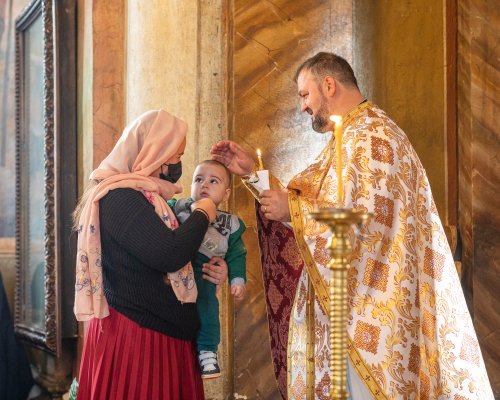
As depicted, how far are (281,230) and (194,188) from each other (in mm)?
445

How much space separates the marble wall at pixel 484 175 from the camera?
398 cm

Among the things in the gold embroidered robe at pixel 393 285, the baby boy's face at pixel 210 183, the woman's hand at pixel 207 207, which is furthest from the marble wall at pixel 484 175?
the woman's hand at pixel 207 207

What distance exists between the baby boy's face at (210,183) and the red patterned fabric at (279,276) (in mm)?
284

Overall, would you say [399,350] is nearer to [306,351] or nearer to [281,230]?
[306,351]

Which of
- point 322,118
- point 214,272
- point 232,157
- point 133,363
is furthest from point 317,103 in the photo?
point 133,363

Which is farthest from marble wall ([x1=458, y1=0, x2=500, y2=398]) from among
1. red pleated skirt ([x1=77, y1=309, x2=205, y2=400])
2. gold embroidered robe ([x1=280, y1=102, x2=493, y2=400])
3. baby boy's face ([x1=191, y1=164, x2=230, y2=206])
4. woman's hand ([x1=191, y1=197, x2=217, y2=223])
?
red pleated skirt ([x1=77, y1=309, x2=205, y2=400])

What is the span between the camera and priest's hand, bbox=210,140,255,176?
11.4ft

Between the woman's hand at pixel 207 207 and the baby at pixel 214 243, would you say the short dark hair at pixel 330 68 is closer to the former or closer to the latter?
the baby at pixel 214 243

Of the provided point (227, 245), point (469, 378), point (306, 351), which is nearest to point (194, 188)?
point (227, 245)

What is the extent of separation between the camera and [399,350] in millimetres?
Result: 3049

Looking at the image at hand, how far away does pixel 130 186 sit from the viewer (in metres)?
3.07

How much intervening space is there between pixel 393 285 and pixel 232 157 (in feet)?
2.83

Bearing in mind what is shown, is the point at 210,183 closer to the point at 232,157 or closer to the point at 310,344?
the point at 232,157

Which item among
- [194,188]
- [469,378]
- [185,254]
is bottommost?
[469,378]
